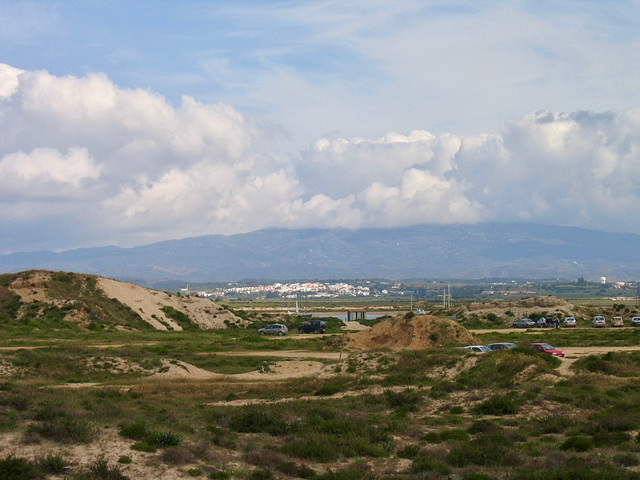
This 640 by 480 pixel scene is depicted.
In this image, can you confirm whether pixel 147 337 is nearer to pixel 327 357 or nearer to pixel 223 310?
pixel 327 357

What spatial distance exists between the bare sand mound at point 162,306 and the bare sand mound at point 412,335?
3714 centimetres

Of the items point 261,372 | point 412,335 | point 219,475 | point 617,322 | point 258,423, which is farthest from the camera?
point 617,322

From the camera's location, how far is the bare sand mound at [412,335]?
56.2 m

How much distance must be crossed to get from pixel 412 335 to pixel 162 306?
51.8 metres

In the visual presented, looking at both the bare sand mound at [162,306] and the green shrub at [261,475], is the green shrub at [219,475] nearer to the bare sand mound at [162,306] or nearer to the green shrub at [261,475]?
the green shrub at [261,475]

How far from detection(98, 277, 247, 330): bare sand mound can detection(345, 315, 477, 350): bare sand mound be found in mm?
37142

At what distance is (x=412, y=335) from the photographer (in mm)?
58156

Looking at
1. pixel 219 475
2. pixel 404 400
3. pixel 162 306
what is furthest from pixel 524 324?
pixel 219 475

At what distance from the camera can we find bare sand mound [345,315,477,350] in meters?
56.2

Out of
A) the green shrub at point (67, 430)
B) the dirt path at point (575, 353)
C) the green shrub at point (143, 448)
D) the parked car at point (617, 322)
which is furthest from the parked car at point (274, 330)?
the green shrub at point (143, 448)

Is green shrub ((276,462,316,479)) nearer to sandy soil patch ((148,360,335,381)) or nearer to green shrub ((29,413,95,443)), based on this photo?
green shrub ((29,413,95,443))

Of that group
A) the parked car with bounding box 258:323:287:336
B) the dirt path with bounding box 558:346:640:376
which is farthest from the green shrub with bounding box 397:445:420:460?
the parked car with bounding box 258:323:287:336

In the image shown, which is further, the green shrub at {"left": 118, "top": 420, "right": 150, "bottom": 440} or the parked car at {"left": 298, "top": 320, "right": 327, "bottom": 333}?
the parked car at {"left": 298, "top": 320, "right": 327, "bottom": 333}

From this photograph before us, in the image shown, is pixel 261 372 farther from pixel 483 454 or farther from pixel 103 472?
pixel 103 472
